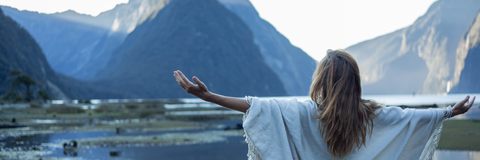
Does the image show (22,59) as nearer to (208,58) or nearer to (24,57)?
(24,57)

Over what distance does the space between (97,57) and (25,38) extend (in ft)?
385

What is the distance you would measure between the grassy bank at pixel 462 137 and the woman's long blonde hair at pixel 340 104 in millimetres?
8083

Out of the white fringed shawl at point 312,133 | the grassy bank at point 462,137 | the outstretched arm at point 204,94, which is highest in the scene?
the outstretched arm at point 204,94

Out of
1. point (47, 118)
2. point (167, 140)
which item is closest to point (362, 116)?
point (167, 140)

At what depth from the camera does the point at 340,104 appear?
209 cm

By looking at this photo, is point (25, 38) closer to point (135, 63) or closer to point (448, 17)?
point (135, 63)

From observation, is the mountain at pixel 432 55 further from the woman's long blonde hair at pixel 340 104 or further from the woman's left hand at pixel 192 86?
the woman's left hand at pixel 192 86

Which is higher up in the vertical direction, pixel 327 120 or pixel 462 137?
pixel 327 120

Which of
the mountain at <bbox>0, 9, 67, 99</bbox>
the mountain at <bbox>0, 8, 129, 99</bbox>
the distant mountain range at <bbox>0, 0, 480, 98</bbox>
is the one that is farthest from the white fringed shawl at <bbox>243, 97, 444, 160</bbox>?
the distant mountain range at <bbox>0, 0, 480, 98</bbox>

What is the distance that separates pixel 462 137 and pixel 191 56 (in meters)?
137

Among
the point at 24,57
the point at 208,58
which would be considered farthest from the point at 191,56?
the point at 24,57

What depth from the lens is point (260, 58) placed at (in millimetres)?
167375

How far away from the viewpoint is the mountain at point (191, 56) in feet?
417

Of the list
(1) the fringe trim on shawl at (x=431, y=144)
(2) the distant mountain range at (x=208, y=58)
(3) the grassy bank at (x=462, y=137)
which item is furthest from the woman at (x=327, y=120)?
(2) the distant mountain range at (x=208, y=58)
